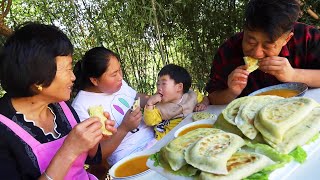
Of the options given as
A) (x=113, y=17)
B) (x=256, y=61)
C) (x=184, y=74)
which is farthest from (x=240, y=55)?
(x=113, y=17)

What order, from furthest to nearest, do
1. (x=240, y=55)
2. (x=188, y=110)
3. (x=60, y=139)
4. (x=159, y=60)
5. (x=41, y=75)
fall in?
1. (x=159, y=60)
2. (x=188, y=110)
3. (x=240, y=55)
4. (x=60, y=139)
5. (x=41, y=75)

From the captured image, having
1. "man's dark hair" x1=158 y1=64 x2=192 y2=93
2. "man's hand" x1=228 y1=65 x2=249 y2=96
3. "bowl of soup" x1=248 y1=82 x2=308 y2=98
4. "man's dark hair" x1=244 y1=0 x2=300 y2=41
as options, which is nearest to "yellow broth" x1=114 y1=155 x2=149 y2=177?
"man's hand" x1=228 y1=65 x2=249 y2=96

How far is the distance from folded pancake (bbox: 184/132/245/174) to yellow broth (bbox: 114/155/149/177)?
33cm

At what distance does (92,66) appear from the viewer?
2.22 meters

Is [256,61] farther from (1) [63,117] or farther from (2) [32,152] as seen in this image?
(2) [32,152]

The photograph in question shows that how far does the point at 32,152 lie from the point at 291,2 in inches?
60.3

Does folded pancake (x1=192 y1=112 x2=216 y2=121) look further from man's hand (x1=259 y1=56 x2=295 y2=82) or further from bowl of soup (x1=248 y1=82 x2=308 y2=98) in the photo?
man's hand (x1=259 y1=56 x2=295 y2=82)

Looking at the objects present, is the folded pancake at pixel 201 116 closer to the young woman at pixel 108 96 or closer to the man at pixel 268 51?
the man at pixel 268 51

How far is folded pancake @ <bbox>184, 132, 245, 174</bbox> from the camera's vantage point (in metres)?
1.04

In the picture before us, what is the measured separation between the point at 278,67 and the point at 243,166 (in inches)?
34.2

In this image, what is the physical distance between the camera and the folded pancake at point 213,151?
3.40 ft

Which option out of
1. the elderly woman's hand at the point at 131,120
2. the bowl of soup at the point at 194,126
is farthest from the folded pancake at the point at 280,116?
the elderly woman's hand at the point at 131,120

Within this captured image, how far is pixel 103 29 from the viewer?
12.2ft

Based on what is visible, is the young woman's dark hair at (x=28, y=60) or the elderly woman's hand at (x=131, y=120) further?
the elderly woman's hand at (x=131, y=120)
